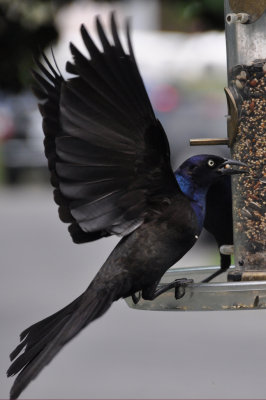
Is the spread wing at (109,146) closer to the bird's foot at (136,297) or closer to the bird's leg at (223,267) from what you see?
the bird's foot at (136,297)

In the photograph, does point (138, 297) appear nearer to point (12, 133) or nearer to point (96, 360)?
point (96, 360)

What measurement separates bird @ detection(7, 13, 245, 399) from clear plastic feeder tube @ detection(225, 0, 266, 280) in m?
0.25

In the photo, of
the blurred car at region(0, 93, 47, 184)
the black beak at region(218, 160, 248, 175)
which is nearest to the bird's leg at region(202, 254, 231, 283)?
the black beak at region(218, 160, 248, 175)

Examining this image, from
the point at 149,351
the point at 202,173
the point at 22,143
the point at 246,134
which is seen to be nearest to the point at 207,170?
the point at 202,173

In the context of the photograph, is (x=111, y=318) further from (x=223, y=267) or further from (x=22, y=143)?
(x=22, y=143)

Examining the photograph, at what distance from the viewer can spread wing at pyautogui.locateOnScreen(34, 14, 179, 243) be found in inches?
138

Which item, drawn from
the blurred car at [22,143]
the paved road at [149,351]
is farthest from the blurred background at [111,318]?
the blurred car at [22,143]

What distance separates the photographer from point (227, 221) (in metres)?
4.64

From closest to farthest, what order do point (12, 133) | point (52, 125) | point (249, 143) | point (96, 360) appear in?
point (52, 125), point (249, 143), point (96, 360), point (12, 133)

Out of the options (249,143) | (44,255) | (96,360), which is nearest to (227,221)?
(249,143)

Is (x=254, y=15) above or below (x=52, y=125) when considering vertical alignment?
above

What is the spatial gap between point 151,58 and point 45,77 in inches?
639

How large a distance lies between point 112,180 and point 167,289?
471 mm

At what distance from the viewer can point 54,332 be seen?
12.1 ft
